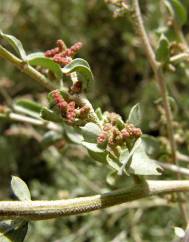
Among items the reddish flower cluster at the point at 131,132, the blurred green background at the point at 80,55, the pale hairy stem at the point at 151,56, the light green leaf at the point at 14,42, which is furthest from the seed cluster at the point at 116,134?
the blurred green background at the point at 80,55

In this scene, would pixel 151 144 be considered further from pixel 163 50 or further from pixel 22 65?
pixel 22 65

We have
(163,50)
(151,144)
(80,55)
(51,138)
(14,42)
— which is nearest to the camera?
(14,42)

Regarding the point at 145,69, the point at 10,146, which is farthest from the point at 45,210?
the point at 10,146

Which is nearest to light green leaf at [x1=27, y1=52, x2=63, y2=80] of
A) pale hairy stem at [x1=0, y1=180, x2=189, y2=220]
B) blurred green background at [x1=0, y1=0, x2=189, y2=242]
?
pale hairy stem at [x1=0, y1=180, x2=189, y2=220]

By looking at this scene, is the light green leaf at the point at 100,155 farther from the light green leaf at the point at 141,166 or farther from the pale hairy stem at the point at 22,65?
the pale hairy stem at the point at 22,65

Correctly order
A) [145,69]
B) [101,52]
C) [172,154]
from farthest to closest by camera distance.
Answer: [101,52], [145,69], [172,154]

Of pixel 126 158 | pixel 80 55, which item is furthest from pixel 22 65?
pixel 80 55

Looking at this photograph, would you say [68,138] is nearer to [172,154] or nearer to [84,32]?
[172,154]
